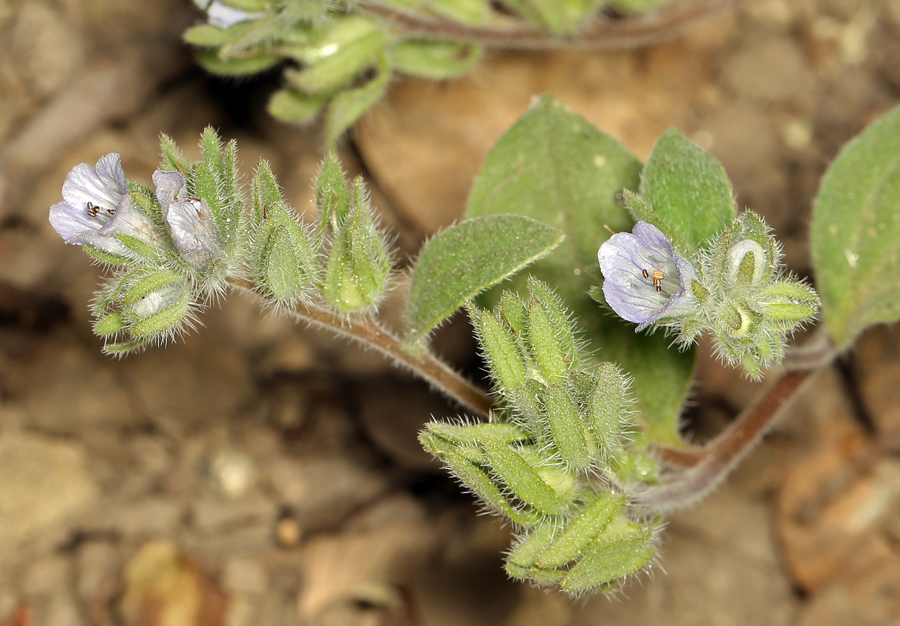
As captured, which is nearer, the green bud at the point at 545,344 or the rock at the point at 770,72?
the green bud at the point at 545,344

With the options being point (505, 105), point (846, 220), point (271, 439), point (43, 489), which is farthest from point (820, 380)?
point (43, 489)

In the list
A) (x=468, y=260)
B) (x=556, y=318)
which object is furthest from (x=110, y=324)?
(x=556, y=318)

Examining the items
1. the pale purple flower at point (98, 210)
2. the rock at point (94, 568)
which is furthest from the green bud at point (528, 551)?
the rock at point (94, 568)

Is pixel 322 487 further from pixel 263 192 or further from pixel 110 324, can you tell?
pixel 263 192

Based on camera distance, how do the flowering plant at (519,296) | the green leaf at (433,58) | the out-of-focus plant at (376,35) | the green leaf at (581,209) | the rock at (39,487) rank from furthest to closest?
the rock at (39,487), the green leaf at (433,58), the out-of-focus plant at (376,35), the green leaf at (581,209), the flowering plant at (519,296)

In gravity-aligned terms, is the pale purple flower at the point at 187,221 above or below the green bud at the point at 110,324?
above

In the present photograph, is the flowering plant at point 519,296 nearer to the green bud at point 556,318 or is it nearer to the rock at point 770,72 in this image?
the green bud at point 556,318

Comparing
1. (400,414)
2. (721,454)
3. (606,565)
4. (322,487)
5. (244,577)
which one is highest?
(606,565)

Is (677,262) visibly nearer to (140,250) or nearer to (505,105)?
(140,250)
